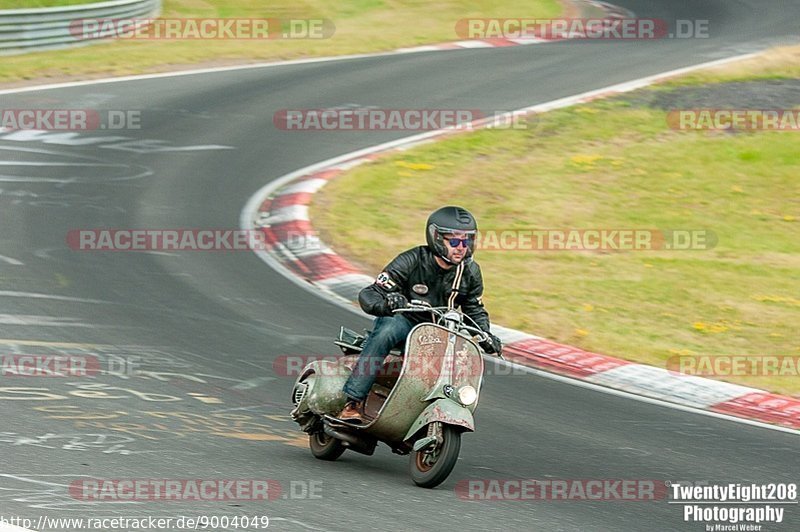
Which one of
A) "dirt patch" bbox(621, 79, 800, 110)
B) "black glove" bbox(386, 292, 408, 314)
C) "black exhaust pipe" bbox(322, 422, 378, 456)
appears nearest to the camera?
"black glove" bbox(386, 292, 408, 314)

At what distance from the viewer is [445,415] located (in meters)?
7.41

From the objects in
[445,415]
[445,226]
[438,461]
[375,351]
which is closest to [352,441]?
[375,351]

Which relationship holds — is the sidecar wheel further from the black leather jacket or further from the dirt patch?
the dirt patch

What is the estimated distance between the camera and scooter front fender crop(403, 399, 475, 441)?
291 inches

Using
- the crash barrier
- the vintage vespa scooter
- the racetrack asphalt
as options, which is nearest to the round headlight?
the vintage vespa scooter

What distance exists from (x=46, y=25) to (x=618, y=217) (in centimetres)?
1337

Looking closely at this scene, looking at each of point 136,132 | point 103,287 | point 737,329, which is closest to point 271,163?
point 136,132

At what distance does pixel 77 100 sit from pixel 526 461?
1441 centimetres

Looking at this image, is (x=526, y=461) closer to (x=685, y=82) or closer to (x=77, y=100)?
(x=77, y=100)

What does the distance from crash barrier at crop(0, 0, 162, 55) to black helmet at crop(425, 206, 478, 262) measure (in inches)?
709

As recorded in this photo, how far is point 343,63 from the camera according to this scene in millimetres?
25188

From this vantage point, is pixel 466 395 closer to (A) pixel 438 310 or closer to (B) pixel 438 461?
(B) pixel 438 461

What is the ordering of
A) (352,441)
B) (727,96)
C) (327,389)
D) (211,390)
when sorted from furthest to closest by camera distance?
(727,96) → (211,390) → (327,389) → (352,441)

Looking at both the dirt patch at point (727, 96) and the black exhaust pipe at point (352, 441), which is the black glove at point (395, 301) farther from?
the dirt patch at point (727, 96)
